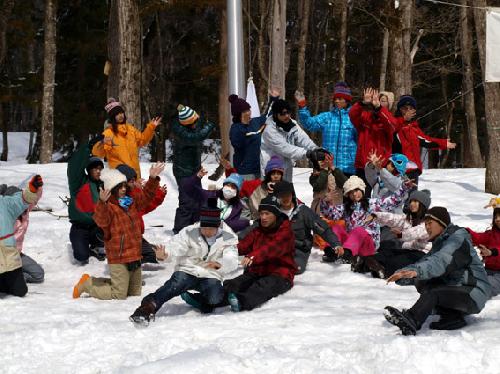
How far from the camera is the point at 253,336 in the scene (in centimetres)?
→ 585

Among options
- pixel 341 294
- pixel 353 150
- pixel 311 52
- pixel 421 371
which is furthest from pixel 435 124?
pixel 421 371

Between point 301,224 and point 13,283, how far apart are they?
3.00m

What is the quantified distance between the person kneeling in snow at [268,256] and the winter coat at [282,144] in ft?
6.37

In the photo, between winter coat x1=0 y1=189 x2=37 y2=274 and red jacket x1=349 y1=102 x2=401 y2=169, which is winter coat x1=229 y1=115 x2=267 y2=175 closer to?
red jacket x1=349 y1=102 x2=401 y2=169

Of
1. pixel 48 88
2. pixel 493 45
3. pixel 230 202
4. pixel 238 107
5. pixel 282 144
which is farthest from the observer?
pixel 48 88

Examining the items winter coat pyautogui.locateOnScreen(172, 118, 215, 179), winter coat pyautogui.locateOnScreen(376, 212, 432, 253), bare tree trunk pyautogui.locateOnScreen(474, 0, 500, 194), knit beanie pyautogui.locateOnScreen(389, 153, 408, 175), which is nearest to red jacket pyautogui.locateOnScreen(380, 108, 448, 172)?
knit beanie pyautogui.locateOnScreen(389, 153, 408, 175)

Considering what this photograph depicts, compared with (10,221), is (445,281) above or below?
below

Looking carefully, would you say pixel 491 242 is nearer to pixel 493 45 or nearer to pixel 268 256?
pixel 268 256

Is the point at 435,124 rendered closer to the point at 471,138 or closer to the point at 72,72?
the point at 471,138

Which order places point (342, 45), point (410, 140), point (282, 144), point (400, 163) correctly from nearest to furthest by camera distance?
→ point (400, 163) < point (282, 144) < point (410, 140) < point (342, 45)

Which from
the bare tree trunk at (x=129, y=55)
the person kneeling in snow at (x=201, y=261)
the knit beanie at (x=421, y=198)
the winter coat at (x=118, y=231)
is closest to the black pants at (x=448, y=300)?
the person kneeling in snow at (x=201, y=261)

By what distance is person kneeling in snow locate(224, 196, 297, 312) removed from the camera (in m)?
7.18

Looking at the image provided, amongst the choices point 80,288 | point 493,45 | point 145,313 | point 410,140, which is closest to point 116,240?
point 80,288

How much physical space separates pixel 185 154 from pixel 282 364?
5.39 metres
